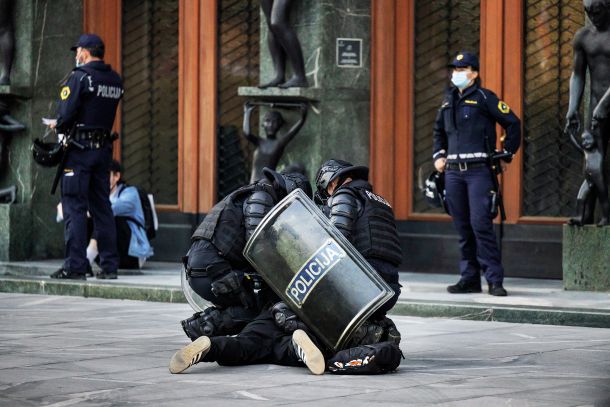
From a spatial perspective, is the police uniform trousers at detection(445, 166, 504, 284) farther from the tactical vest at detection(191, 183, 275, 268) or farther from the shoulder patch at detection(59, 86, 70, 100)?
the tactical vest at detection(191, 183, 275, 268)

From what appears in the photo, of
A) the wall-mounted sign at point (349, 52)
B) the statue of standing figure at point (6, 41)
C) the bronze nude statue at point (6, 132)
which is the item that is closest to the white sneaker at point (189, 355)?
the wall-mounted sign at point (349, 52)

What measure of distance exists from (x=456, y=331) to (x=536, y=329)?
1.95 feet

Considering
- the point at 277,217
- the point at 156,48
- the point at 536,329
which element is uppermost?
the point at 156,48

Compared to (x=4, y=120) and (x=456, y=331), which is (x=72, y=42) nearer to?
(x=4, y=120)

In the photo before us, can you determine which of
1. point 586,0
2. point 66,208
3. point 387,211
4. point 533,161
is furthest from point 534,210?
point 387,211

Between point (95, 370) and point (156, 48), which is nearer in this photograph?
point (95, 370)

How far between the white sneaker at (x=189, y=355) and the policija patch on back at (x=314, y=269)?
56cm

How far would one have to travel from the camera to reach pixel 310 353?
8.50m

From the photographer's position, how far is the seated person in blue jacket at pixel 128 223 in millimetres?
14609

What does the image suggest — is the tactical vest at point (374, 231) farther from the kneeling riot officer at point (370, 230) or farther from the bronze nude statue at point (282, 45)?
the bronze nude statue at point (282, 45)

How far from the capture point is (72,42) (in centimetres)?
1580

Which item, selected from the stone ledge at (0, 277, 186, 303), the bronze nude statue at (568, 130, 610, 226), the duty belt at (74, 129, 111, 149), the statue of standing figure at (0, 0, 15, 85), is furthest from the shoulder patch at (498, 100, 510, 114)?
the statue of standing figure at (0, 0, 15, 85)

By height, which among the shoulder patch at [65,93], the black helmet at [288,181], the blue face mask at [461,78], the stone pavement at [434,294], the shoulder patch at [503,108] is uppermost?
the blue face mask at [461,78]

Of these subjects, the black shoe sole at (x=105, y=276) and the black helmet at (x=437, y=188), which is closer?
the black helmet at (x=437, y=188)
